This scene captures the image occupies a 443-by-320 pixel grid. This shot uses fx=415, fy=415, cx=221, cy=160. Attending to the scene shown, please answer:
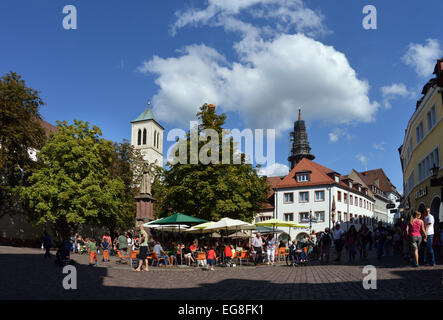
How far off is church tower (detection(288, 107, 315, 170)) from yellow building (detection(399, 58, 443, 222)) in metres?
75.1

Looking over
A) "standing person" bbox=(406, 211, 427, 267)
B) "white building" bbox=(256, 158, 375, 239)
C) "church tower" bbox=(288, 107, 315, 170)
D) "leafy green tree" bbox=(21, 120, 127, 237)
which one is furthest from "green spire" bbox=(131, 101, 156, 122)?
"standing person" bbox=(406, 211, 427, 267)

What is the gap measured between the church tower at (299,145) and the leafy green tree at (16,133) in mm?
81655

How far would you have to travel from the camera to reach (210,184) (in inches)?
1281

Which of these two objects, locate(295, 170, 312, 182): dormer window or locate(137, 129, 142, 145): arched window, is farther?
locate(137, 129, 142, 145): arched window

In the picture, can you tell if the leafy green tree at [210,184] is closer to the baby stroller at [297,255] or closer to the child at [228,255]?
the child at [228,255]

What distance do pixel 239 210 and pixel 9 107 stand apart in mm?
19208

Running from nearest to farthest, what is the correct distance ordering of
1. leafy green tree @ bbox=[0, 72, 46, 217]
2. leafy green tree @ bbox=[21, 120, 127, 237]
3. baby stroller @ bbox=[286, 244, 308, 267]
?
baby stroller @ bbox=[286, 244, 308, 267]
leafy green tree @ bbox=[0, 72, 46, 217]
leafy green tree @ bbox=[21, 120, 127, 237]

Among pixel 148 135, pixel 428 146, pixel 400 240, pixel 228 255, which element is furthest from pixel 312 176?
pixel 148 135

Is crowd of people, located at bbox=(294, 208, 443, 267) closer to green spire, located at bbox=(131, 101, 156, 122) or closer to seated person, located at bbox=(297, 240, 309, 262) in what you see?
seated person, located at bbox=(297, 240, 309, 262)

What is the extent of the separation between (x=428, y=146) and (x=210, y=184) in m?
15.7

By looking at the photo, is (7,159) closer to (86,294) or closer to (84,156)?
(84,156)

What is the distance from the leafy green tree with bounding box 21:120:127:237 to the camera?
3291 centimetres

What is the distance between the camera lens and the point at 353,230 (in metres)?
19.1
